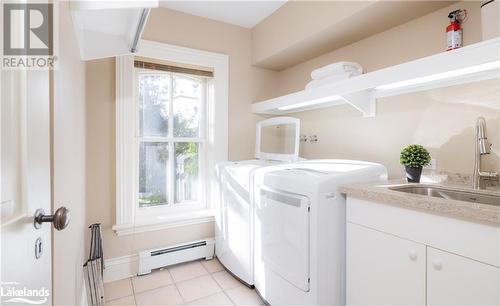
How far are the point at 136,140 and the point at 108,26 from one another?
44.1 inches

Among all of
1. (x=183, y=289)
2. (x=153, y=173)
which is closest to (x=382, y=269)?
(x=183, y=289)

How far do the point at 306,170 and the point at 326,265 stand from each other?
0.62 m

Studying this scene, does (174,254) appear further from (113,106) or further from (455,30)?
(455,30)

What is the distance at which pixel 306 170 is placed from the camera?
5.77 ft

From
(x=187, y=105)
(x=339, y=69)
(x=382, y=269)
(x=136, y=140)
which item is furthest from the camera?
(x=187, y=105)

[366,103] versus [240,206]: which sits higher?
[366,103]

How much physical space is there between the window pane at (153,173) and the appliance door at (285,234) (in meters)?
1.17

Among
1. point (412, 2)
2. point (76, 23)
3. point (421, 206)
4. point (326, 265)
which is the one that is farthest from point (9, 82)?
point (412, 2)

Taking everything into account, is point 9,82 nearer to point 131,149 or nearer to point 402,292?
point 402,292

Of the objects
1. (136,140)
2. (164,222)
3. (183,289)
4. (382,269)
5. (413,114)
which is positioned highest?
(413,114)

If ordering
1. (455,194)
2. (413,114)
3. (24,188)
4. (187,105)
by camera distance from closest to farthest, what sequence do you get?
(24,188), (455,194), (413,114), (187,105)

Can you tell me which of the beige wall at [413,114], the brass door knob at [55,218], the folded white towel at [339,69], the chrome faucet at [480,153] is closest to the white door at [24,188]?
the brass door knob at [55,218]

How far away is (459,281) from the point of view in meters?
0.97

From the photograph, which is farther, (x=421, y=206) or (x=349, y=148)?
(x=349, y=148)
